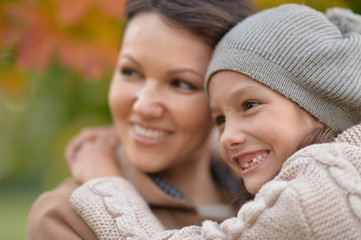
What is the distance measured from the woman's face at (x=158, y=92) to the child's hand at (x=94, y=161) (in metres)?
0.11

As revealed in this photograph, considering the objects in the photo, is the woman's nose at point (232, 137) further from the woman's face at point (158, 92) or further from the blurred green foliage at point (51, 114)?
the blurred green foliage at point (51, 114)

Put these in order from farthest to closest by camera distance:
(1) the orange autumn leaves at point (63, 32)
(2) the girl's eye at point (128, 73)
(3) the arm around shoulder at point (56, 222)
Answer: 1. (1) the orange autumn leaves at point (63, 32)
2. (2) the girl's eye at point (128, 73)
3. (3) the arm around shoulder at point (56, 222)

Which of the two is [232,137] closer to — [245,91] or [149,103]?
[245,91]

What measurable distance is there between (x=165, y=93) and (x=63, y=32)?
100 cm

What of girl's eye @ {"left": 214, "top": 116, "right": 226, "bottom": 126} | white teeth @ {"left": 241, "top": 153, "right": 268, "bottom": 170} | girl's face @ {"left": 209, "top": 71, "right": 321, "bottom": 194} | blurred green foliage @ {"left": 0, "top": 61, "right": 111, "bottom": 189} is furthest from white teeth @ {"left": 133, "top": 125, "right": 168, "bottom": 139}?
blurred green foliage @ {"left": 0, "top": 61, "right": 111, "bottom": 189}

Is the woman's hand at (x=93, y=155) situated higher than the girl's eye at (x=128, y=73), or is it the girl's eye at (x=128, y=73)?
the girl's eye at (x=128, y=73)

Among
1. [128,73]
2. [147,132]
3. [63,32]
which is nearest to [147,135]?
[147,132]

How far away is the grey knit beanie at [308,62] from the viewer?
2.04 metres

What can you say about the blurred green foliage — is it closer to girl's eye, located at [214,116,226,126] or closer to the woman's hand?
the woman's hand

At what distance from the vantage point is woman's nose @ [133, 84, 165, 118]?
2.46 m

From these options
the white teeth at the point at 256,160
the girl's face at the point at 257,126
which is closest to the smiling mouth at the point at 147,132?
the girl's face at the point at 257,126

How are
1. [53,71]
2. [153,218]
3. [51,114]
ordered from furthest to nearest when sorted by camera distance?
[51,114], [53,71], [153,218]

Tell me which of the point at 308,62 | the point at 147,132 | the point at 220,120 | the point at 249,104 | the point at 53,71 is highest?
the point at 308,62

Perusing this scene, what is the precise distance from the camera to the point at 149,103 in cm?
A: 247
